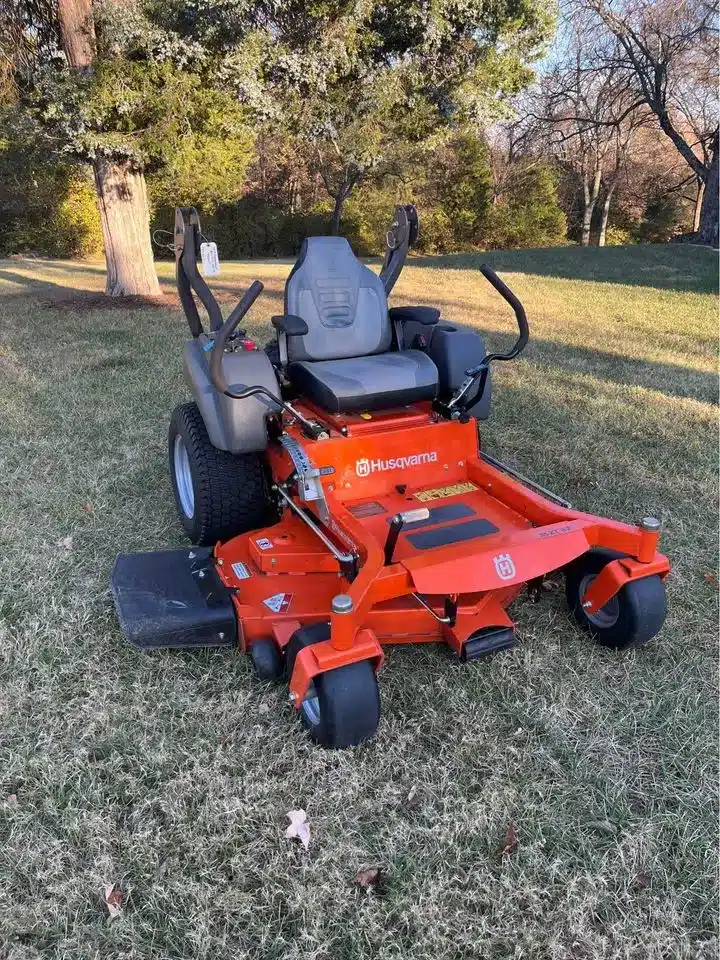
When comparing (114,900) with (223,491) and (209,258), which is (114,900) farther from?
(209,258)

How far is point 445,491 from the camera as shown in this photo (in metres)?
2.97

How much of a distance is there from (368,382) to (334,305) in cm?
68

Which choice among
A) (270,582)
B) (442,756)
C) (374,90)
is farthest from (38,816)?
(374,90)

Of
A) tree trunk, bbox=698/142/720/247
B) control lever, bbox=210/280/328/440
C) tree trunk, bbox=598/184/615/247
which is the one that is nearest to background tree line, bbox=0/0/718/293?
tree trunk, bbox=698/142/720/247

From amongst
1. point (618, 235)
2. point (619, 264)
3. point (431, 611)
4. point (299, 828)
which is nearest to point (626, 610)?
point (431, 611)

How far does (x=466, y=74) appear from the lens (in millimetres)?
8898

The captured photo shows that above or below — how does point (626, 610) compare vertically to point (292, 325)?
below

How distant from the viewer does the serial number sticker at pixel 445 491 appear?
291cm

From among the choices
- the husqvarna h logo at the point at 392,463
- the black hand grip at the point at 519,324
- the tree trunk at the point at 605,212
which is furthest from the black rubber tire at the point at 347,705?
the tree trunk at the point at 605,212

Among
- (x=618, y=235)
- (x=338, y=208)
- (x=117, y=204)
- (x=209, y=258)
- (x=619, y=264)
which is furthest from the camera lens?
(x=618, y=235)

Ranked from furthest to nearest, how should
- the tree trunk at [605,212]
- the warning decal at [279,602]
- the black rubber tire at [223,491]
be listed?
1. the tree trunk at [605,212]
2. the black rubber tire at [223,491]
3. the warning decal at [279,602]

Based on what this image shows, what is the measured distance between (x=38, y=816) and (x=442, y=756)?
3.93ft

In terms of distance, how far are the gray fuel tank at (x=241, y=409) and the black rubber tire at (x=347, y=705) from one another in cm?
102

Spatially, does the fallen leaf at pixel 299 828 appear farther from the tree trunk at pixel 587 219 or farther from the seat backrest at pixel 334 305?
the tree trunk at pixel 587 219
